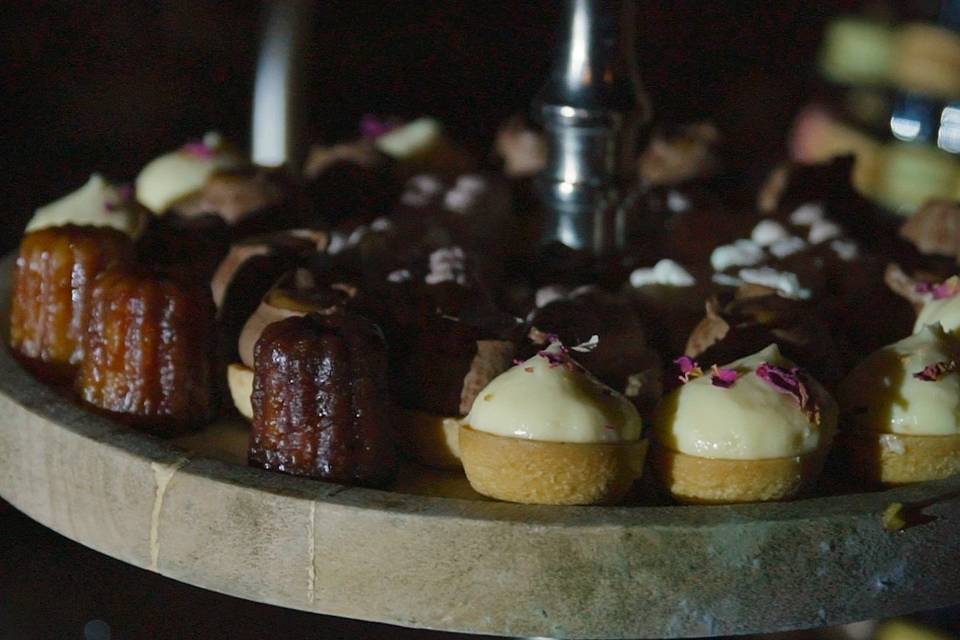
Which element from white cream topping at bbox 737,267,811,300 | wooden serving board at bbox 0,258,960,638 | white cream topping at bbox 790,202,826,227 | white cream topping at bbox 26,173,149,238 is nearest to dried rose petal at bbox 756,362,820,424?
wooden serving board at bbox 0,258,960,638

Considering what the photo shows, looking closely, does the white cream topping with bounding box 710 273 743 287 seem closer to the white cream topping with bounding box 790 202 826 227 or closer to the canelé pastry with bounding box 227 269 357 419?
the white cream topping with bounding box 790 202 826 227

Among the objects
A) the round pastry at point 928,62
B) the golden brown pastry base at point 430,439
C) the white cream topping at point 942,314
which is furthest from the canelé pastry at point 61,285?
the round pastry at point 928,62

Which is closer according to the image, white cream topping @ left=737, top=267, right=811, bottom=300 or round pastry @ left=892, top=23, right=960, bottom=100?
white cream topping @ left=737, top=267, right=811, bottom=300

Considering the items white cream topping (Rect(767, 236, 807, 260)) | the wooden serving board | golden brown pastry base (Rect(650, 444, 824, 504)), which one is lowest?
the wooden serving board

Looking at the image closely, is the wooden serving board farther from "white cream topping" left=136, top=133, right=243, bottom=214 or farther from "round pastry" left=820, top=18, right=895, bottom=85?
"round pastry" left=820, top=18, right=895, bottom=85

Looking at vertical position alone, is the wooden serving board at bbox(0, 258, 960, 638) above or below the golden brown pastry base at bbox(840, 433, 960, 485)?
below

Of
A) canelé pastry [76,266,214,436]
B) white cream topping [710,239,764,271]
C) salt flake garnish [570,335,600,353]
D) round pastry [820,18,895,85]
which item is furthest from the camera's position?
round pastry [820,18,895,85]

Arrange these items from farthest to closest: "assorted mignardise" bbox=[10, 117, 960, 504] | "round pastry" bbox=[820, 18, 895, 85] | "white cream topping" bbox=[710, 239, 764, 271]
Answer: "round pastry" bbox=[820, 18, 895, 85], "white cream topping" bbox=[710, 239, 764, 271], "assorted mignardise" bbox=[10, 117, 960, 504]

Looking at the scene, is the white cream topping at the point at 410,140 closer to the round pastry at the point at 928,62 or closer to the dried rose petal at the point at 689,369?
the dried rose petal at the point at 689,369

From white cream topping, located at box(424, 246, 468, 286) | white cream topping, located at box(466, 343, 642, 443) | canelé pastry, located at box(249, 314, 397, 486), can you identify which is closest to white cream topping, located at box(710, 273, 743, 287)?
white cream topping, located at box(424, 246, 468, 286)
